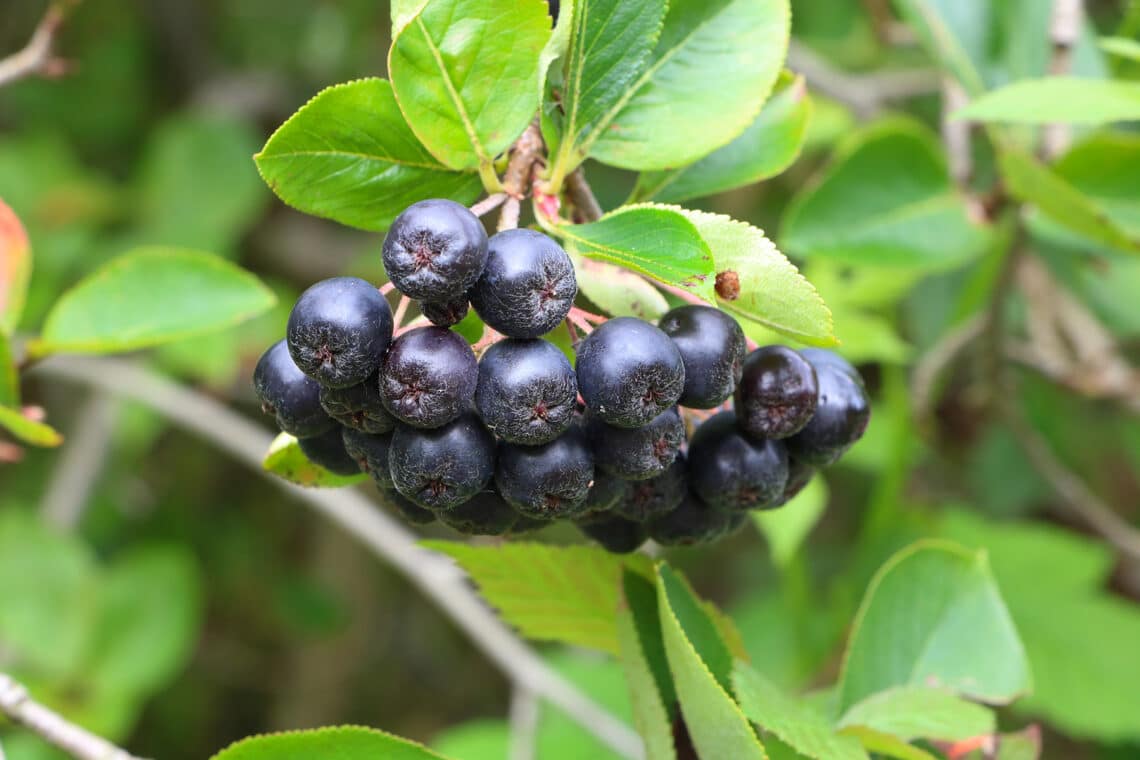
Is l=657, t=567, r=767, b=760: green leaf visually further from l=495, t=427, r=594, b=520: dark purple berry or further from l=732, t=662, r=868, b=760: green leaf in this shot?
l=495, t=427, r=594, b=520: dark purple berry

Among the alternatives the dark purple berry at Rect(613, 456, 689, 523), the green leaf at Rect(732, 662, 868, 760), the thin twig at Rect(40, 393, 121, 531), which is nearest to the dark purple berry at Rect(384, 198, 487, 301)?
the dark purple berry at Rect(613, 456, 689, 523)

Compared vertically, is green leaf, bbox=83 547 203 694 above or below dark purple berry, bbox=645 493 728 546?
below

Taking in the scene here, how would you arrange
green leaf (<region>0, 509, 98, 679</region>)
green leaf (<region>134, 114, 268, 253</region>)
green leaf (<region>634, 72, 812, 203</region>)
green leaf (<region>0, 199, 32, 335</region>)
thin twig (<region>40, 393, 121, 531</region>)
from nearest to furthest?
green leaf (<region>634, 72, 812, 203</region>) < green leaf (<region>0, 199, 32, 335</region>) < green leaf (<region>0, 509, 98, 679</region>) < thin twig (<region>40, 393, 121, 531</region>) < green leaf (<region>134, 114, 268, 253</region>)

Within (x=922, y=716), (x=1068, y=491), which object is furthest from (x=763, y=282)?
(x=1068, y=491)

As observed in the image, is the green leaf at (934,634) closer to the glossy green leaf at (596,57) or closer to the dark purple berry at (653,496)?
the dark purple berry at (653,496)

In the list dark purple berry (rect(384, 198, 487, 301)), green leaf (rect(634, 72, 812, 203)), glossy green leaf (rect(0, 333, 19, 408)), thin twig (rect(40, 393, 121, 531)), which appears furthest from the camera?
thin twig (rect(40, 393, 121, 531))

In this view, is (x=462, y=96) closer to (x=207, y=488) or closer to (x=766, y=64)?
(x=766, y=64)

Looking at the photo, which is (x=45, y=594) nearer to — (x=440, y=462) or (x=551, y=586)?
(x=551, y=586)
